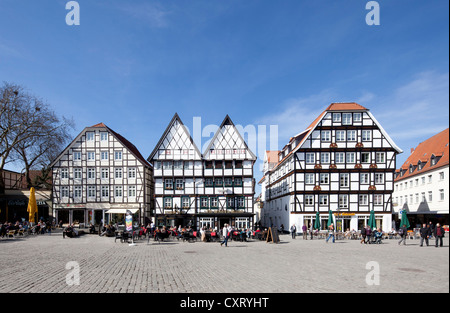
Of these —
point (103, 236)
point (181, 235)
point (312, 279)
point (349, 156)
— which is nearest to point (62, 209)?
point (103, 236)

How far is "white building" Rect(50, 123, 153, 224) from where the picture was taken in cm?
4481

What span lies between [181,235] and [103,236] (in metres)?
8.70

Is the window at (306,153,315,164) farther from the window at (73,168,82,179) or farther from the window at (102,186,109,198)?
the window at (73,168,82,179)

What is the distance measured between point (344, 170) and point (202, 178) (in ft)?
55.1

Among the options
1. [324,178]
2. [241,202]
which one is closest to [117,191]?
[241,202]

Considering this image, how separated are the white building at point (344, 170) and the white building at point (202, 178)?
626 centimetres

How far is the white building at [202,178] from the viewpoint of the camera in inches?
1663

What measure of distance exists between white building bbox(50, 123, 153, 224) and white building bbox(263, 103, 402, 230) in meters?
20.4

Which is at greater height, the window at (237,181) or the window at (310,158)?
the window at (310,158)

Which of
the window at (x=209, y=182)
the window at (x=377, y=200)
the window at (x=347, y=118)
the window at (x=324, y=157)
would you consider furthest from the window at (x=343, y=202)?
the window at (x=209, y=182)

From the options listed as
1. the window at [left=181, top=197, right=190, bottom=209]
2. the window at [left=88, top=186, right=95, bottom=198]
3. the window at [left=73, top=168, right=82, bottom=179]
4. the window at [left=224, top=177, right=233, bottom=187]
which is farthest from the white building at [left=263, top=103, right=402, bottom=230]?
the window at [left=73, top=168, right=82, bottom=179]

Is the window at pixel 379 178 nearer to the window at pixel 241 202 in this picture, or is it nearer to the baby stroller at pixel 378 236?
the baby stroller at pixel 378 236
